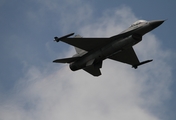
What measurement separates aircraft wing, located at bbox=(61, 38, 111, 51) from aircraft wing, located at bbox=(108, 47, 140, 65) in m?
5.61

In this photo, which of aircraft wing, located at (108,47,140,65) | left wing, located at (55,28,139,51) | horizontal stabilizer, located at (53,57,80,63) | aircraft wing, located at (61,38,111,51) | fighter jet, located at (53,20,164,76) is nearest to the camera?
fighter jet, located at (53,20,164,76)

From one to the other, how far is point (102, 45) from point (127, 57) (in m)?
7.32

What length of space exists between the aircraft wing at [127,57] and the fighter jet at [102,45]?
19 cm

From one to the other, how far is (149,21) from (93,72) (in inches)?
505

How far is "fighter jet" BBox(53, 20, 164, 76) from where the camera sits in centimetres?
4028

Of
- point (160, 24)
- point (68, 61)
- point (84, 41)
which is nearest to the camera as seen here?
point (160, 24)

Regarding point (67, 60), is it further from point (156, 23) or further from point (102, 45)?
point (156, 23)

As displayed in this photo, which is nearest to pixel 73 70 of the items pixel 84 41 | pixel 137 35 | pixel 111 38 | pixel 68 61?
pixel 68 61

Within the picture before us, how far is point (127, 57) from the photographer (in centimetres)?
4769

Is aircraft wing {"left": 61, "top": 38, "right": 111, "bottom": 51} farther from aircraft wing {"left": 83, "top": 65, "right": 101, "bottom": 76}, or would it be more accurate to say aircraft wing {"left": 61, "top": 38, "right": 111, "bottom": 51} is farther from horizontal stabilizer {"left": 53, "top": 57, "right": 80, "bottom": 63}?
aircraft wing {"left": 83, "top": 65, "right": 101, "bottom": 76}

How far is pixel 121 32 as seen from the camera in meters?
41.5

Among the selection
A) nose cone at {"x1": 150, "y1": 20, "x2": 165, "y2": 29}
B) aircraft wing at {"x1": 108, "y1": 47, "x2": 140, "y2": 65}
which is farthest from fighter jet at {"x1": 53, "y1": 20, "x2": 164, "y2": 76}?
aircraft wing at {"x1": 108, "y1": 47, "x2": 140, "y2": 65}

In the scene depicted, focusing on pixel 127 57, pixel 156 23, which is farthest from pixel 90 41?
pixel 156 23

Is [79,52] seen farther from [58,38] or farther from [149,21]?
[149,21]
